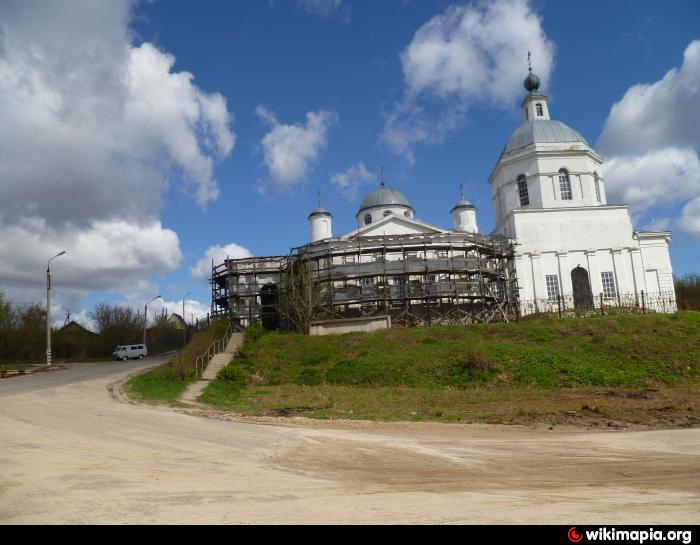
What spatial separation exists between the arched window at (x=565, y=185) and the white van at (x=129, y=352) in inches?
1504

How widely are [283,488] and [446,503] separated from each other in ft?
7.35

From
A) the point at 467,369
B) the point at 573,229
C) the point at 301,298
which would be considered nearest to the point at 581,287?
the point at 573,229

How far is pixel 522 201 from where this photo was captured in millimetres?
37688

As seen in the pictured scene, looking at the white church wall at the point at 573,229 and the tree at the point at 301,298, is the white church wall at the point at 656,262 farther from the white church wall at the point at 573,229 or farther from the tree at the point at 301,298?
the tree at the point at 301,298

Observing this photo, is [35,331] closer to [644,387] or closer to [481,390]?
[481,390]

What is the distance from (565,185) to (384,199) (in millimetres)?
16068

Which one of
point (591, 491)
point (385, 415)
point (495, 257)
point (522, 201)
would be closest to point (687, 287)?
point (522, 201)

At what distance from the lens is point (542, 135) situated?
1468 inches

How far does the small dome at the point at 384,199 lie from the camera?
1842 inches

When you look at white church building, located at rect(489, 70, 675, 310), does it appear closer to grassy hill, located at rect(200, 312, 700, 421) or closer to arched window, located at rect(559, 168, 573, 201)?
arched window, located at rect(559, 168, 573, 201)

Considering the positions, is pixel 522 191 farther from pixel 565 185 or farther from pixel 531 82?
pixel 531 82

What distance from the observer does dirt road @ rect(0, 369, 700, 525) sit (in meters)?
5.70
